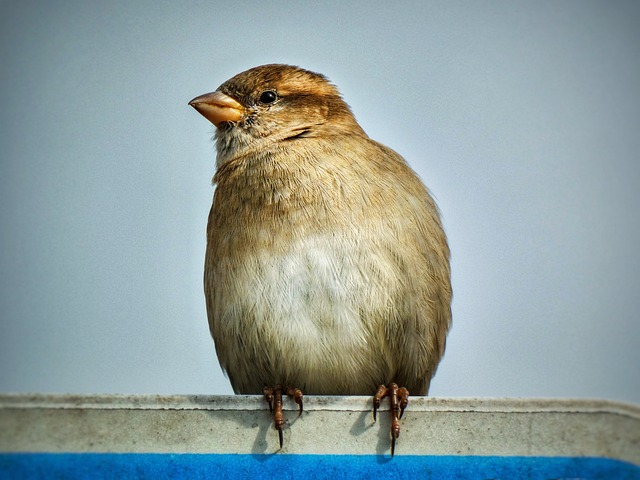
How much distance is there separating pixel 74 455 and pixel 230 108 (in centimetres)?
168

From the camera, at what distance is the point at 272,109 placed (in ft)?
10.4

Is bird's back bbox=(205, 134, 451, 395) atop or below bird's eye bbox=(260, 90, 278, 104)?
below

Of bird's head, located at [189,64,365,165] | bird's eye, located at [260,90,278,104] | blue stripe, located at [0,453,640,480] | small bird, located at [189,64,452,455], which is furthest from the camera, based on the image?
bird's eye, located at [260,90,278,104]

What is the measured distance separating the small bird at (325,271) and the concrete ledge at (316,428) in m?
0.34

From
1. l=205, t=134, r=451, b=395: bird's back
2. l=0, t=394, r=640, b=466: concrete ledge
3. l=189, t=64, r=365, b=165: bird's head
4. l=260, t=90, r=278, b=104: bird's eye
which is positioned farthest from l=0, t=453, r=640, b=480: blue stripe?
l=260, t=90, r=278, b=104: bird's eye

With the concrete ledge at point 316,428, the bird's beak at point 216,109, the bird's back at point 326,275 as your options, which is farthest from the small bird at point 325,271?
the concrete ledge at point 316,428

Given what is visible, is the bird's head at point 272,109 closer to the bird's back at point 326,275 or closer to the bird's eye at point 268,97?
the bird's eye at point 268,97

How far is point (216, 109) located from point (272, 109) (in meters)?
0.22

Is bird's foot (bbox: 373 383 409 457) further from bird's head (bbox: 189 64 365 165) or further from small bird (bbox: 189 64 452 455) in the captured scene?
bird's head (bbox: 189 64 365 165)

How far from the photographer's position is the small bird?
247cm

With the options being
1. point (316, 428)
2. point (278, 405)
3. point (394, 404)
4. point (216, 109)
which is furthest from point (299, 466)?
point (216, 109)

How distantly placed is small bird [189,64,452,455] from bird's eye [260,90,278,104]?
0.90 ft

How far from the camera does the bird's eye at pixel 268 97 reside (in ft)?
10.5

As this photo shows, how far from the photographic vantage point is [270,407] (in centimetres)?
190
